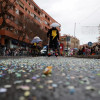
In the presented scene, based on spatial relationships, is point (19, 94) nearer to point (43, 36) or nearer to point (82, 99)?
point (82, 99)

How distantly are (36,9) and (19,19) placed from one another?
22.4m

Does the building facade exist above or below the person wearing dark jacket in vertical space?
above

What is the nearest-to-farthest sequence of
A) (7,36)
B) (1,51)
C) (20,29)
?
(1,51)
(7,36)
(20,29)

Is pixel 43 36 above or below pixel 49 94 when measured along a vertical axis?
above

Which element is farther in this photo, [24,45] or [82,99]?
[24,45]

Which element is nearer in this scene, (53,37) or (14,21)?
(53,37)

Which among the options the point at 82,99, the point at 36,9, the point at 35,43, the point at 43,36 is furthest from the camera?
the point at 36,9

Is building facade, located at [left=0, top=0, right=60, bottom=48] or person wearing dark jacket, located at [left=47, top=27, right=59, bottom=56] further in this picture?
building facade, located at [left=0, top=0, right=60, bottom=48]

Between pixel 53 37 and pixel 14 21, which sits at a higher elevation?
pixel 14 21

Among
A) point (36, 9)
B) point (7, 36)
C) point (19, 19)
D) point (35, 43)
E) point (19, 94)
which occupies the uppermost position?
point (36, 9)

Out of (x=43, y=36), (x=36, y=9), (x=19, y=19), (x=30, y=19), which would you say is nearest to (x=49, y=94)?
(x=19, y=19)

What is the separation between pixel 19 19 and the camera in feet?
108

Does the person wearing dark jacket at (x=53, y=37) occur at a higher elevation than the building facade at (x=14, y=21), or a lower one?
lower

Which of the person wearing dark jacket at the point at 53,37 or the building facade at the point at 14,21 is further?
the building facade at the point at 14,21
